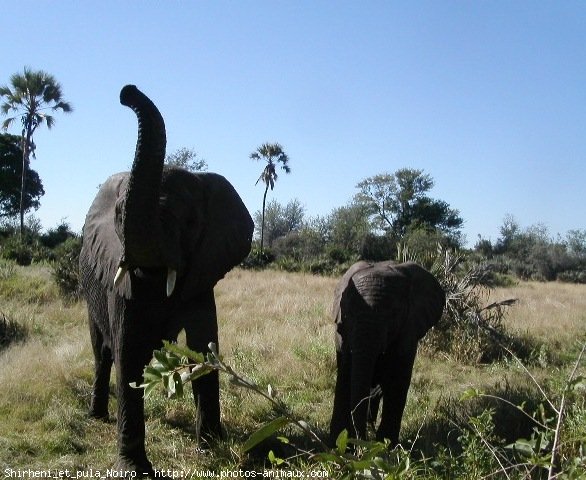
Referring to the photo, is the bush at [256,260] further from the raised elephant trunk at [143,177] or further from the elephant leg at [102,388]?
the raised elephant trunk at [143,177]

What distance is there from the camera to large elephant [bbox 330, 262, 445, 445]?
17.5 ft

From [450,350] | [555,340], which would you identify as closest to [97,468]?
[450,350]

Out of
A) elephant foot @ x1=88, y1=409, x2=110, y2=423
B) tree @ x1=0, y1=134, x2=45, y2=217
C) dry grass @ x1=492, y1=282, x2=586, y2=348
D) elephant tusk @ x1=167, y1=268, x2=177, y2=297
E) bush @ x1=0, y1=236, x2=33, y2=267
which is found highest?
tree @ x1=0, y1=134, x2=45, y2=217

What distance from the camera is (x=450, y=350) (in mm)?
9945

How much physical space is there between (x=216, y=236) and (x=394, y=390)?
2.00 m

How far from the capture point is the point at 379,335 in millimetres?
5363

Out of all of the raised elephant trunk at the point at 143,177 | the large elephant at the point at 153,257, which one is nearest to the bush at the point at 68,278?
the large elephant at the point at 153,257

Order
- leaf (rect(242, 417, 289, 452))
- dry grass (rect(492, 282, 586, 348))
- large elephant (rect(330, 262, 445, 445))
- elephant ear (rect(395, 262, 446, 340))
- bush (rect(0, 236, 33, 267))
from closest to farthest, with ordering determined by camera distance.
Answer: leaf (rect(242, 417, 289, 452)), large elephant (rect(330, 262, 445, 445)), elephant ear (rect(395, 262, 446, 340)), dry grass (rect(492, 282, 586, 348)), bush (rect(0, 236, 33, 267))

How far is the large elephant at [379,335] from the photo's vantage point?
5340 mm

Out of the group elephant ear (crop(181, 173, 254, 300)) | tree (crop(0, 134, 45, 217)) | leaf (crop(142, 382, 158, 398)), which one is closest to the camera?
leaf (crop(142, 382, 158, 398))

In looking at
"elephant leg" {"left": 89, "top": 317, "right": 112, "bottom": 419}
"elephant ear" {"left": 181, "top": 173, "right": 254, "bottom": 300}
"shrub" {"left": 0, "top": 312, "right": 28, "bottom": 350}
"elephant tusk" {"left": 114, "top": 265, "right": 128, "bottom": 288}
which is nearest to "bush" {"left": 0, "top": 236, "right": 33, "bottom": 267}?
"shrub" {"left": 0, "top": 312, "right": 28, "bottom": 350}

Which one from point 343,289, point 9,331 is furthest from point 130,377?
point 9,331

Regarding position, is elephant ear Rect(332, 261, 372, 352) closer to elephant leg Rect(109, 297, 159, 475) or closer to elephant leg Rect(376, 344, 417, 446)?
elephant leg Rect(376, 344, 417, 446)

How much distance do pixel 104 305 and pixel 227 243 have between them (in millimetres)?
1226
